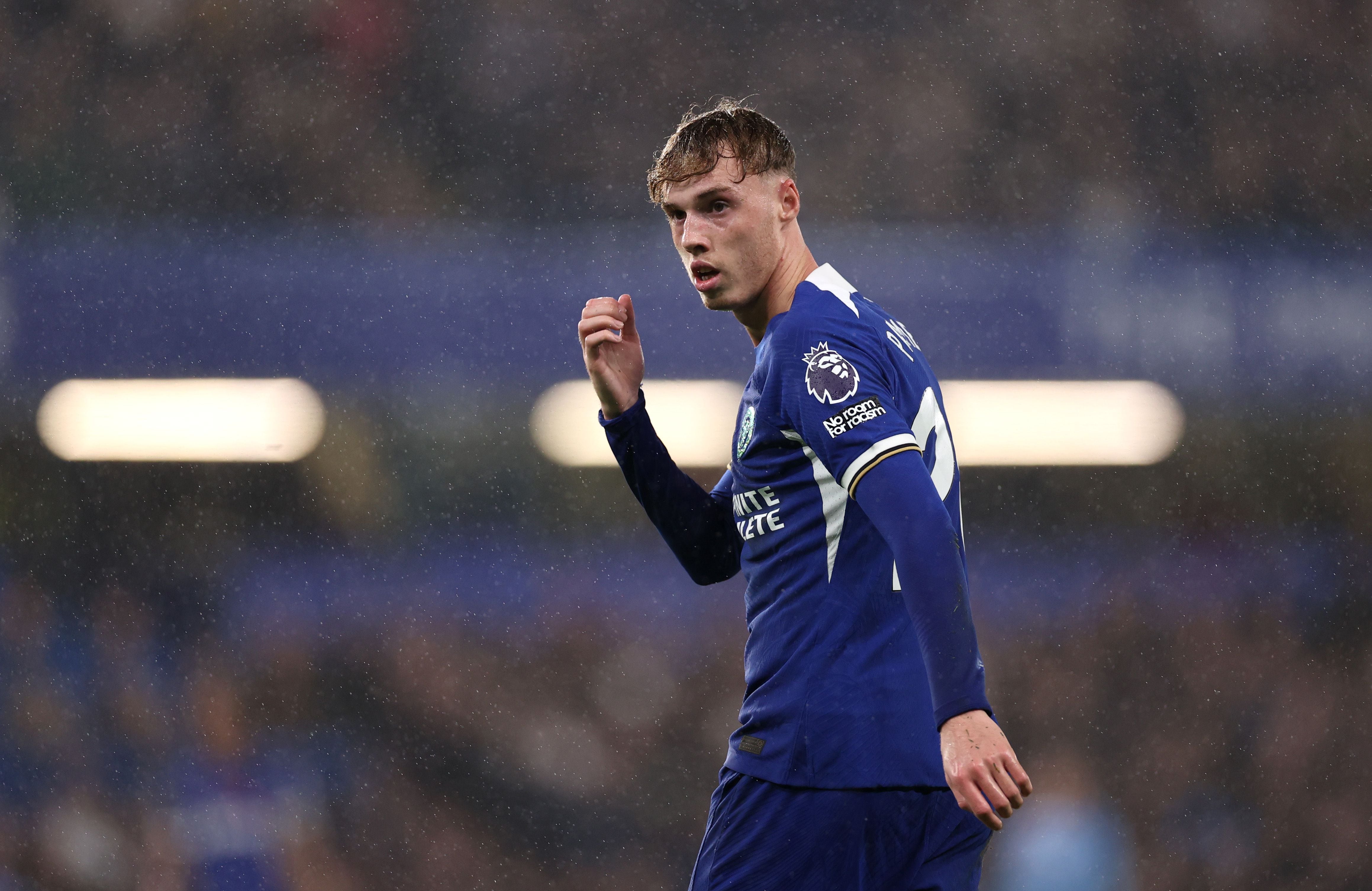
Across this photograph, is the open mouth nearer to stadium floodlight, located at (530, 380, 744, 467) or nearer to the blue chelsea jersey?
the blue chelsea jersey

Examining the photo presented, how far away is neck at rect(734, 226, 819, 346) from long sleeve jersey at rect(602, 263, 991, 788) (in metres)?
0.10

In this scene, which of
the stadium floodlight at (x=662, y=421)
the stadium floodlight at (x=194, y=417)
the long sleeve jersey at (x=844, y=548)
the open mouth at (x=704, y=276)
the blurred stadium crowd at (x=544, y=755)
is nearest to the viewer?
the long sleeve jersey at (x=844, y=548)

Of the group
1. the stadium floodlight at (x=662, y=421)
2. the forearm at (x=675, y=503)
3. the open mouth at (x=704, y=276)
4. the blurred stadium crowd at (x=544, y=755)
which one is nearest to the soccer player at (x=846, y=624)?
the open mouth at (x=704, y=276)

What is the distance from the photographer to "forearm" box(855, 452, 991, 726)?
112 cm

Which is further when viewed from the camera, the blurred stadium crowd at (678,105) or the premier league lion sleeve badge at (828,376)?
the blurred stadium crowd at (678,105)

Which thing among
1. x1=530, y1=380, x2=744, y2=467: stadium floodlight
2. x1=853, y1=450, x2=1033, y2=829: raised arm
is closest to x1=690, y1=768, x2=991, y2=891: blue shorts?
x1=853, y1=450, x2=1033, y2=829: raised arm

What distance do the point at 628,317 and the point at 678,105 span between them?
2.92 meters

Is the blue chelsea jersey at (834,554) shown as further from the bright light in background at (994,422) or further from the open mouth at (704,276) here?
the bright light in background at (994,422)

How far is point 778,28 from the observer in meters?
4.38

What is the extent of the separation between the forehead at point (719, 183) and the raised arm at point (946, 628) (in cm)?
48

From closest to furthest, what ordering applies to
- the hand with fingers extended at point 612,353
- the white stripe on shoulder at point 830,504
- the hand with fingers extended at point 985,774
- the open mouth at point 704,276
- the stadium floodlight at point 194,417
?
the hand with fingers extended at point 985,774 < the white stripe on shoulder at point 830,504 < the open mouth at point 704,276 < the hand with fingers extended at point 612,353 < the stadium floodlight at point 194,417

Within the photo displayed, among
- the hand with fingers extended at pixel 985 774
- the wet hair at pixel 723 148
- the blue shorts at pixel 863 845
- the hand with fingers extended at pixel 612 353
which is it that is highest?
the wet hair at pixel 723 148

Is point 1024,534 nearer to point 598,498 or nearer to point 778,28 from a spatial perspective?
point 598,498

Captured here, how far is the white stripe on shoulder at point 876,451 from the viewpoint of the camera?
46.9 inches
